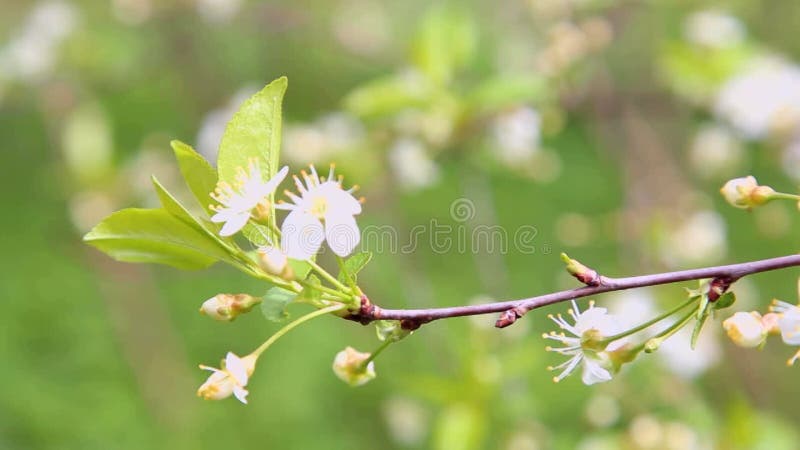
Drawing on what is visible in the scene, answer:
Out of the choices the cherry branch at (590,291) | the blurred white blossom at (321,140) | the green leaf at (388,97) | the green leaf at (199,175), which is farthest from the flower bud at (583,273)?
the blurred white blossom at (321,140)

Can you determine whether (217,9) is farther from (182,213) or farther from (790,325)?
(790,325)

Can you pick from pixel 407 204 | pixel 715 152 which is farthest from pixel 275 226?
pixel 407 204

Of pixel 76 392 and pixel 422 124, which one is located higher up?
pixel 422 124

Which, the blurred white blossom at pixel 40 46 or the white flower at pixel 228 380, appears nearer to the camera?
the white flower at pixel 228 380

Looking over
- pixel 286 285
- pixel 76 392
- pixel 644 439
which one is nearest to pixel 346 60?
pixel 76 392

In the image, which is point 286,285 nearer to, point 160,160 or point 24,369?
point 160,160

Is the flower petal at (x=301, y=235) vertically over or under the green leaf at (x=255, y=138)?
under

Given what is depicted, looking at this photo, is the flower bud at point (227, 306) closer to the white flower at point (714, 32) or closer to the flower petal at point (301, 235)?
the flower petal at point (301, 235)
